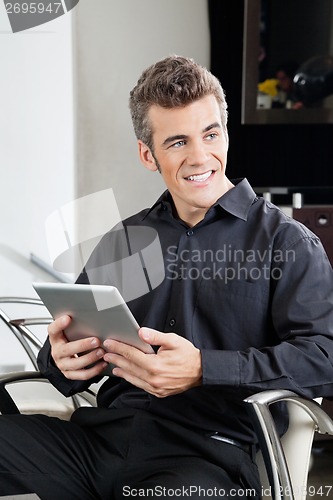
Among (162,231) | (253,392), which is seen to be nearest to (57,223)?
(162,231)

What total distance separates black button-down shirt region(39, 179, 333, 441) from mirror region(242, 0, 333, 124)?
5.50 feet

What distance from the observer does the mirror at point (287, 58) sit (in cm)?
353

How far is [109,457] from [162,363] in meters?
0.30

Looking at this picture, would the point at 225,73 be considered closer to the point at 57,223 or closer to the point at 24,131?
the point at 24,131

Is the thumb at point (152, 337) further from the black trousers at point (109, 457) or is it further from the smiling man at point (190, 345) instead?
the black trousers at point (109, 457)

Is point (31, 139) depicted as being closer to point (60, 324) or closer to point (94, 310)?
point (60, 324)

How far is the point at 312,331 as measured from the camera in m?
1.65

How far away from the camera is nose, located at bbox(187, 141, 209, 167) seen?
1.86 m

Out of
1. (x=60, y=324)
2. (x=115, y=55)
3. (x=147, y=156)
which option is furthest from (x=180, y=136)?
(x=115, y=55)

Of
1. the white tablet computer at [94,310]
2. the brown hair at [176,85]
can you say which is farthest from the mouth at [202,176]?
the white tablet computer at [94,310]

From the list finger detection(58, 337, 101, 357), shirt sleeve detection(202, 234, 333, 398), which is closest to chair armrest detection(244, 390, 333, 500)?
shirt sleeve detection(202, 234, 333, 398)

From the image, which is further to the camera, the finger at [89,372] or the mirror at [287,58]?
the mirror at [287,58]

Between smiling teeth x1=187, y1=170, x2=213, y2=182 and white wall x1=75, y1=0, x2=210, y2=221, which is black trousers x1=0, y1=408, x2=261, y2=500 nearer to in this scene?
smiling teeth x1=187, y1=170, x2=213, y2=182

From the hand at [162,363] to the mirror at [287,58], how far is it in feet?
6.93
